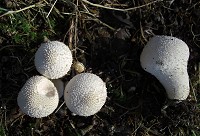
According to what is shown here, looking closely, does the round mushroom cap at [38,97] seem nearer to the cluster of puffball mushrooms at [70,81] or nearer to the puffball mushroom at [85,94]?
the cluster of puffball mushrooms at [70,81]

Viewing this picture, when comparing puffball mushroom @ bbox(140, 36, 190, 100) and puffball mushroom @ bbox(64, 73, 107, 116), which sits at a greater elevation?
puffball mushroom @ bbox(140, 36, 190, 100)

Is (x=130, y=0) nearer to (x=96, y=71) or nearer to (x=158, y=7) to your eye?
(x=158, y=7)

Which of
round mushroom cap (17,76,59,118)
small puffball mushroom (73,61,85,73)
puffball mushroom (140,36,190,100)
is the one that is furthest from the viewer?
small puffball mushroom (73,61,85,73)

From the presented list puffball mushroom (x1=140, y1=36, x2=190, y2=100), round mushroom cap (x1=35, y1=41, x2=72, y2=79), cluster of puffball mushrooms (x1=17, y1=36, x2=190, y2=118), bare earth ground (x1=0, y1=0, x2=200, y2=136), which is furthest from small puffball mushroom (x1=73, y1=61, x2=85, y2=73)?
puffball mushroom (x1=140, y1=36, x2=190, y2=100)

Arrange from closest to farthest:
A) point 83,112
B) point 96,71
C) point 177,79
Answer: point 83,112, point 177,79, point 96,71

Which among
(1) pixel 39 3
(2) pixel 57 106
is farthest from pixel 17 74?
(1) pixel 39 3

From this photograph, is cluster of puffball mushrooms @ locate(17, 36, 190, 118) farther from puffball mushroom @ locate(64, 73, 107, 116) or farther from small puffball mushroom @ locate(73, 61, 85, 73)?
small puffball mushroom @ locate(73, 61, 85, 73)

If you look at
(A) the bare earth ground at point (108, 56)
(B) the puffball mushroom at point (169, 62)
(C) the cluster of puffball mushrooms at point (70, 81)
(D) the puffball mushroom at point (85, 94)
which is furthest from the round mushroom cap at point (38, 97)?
(B) the puffball mushroom at point (169, 62)
